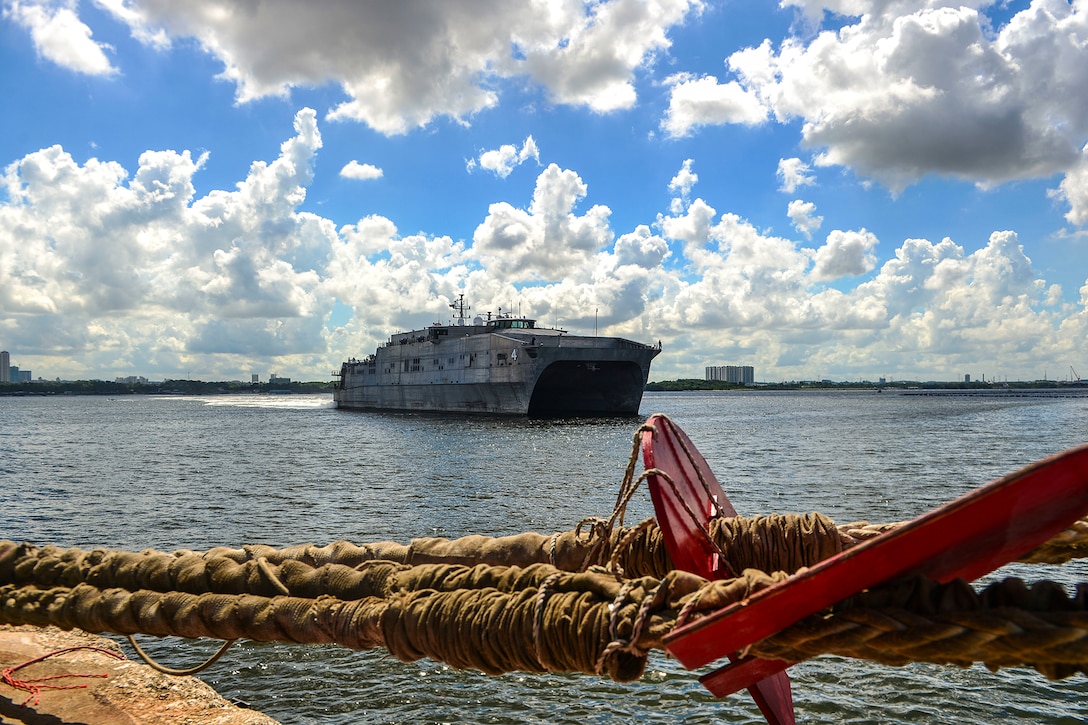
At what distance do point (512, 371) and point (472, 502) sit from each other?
34.5 m

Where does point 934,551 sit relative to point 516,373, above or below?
below

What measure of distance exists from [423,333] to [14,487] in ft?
145

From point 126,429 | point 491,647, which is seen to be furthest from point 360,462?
point 126,429

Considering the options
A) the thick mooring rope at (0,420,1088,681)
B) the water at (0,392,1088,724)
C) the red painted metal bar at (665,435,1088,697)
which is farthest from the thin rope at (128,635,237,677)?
the red painted metal bar at (665,435,1088,697)

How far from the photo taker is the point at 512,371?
180ft

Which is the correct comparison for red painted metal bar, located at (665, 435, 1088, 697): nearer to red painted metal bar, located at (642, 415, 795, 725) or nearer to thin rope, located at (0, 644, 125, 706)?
red painted metal bar, located at (642, 415, 795, 725)

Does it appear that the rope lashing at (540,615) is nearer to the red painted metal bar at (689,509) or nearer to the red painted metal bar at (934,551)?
the red painted metal bar at (934,551)

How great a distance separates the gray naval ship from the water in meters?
3.73

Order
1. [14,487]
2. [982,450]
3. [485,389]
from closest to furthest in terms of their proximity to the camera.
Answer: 1. [14,487]
2. [982,450]
3. [485,389]

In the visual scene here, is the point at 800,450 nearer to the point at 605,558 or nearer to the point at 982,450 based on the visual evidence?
the point at 982,450

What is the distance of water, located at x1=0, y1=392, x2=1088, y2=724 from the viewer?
285 inches

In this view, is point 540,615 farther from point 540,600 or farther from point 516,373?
point 516,373

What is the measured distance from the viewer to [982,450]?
34125 mm

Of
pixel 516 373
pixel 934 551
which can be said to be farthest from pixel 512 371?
pixel 934 551
